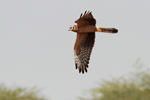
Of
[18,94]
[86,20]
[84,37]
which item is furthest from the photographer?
[18,94]

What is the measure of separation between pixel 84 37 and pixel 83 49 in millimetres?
433

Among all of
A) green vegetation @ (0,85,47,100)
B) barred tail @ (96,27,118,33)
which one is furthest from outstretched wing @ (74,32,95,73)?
green vegetation @ (0,85,47,100)

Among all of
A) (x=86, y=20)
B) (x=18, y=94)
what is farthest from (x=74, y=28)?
(x=18, y=94)

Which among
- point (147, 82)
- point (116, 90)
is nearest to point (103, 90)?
point (116, 90)

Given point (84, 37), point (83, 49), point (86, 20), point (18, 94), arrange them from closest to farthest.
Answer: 1. point (86, 20)
2. point (84, 37)
3. point (83, 49)
4. point (18, 94)

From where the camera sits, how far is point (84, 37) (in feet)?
37.6

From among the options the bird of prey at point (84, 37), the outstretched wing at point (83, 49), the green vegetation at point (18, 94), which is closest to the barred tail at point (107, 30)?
the bird of prey at point (84, 37)

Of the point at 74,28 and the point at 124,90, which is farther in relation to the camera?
the point at 124,90

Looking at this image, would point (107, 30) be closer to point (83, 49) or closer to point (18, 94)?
point (83, 49)

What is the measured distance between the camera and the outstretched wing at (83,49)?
11406 millimetres

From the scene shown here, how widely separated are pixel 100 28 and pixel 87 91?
15734 millimetres

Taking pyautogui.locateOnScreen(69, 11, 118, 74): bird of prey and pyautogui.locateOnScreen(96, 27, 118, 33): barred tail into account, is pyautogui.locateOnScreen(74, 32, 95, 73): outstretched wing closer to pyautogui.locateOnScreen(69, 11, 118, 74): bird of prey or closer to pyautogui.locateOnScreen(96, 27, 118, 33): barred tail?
pyautogui.locateOnScreen(69, 11, 118, 74): bird of prey

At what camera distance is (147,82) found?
27359mm

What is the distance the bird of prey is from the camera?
10727 mm
